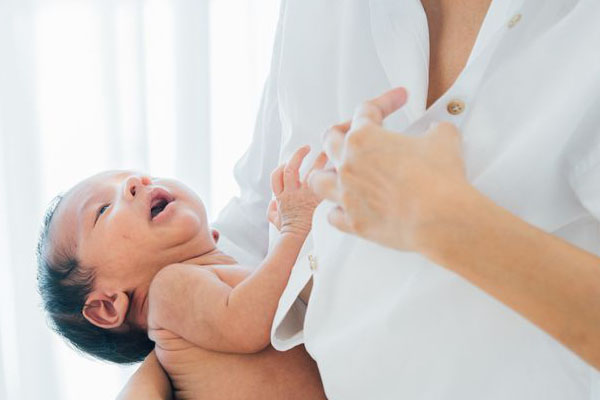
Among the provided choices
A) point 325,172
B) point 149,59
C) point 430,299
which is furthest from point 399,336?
point 149,59

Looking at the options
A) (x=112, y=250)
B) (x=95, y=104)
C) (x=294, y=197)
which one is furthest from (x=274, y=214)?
(x=95, y=104)

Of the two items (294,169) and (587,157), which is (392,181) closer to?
(587,157)

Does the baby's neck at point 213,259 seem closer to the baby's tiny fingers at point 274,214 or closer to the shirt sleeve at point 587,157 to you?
the baby's tiny fingers at point 274,214

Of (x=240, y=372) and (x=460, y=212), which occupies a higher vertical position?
(x=460, y=212)

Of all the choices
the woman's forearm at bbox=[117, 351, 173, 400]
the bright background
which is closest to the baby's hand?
the woman's forearm at bbox=[117, 351, 173, 400]

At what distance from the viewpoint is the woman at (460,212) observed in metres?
0.65

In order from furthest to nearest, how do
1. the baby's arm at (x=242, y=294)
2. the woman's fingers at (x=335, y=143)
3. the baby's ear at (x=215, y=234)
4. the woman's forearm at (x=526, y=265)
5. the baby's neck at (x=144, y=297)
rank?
the baby's ear at (x=215, y=234) < the baby's neck at (x=144, y=297) < the baby's arm at (x=242, y=294) < the woman's fingers at (x=335, y=143) < the woman's forearm at (x=526, y=265)

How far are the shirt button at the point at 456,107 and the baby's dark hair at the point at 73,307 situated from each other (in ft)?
2.42

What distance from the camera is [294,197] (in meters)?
1.08

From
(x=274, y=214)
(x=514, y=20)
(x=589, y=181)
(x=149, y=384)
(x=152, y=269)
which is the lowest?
(x=149, y=384)

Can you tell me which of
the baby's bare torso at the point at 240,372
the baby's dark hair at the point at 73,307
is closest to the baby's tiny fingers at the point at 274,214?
the baby's bare torso at the point at 240,372

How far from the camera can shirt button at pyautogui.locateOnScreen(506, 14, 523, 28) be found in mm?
805

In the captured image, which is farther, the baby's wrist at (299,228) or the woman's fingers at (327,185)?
the baby's wrist at (299,228)

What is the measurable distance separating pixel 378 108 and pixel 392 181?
0.44 ft
